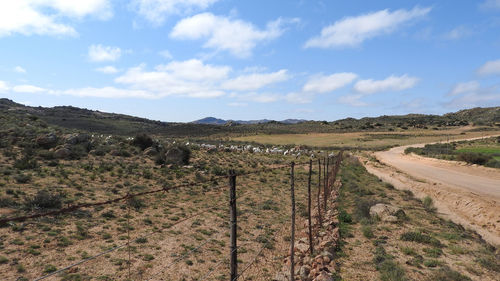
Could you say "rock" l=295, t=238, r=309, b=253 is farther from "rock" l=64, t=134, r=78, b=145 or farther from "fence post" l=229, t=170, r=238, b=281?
"rock" l=64, t=134, r=78, b=145

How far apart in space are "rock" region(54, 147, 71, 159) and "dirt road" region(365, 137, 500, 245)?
1096 inches

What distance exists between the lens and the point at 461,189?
21.7 metres

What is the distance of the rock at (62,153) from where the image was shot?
24.1 meters

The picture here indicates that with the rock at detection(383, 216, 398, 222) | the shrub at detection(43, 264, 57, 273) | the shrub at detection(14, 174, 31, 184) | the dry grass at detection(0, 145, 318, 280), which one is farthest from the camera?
the shrub at detection(14, 174, 31, 184)

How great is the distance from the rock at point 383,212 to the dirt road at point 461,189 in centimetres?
382

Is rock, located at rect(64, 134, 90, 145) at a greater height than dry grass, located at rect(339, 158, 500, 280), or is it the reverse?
rock, located at rect(64, 134, 90, 145)

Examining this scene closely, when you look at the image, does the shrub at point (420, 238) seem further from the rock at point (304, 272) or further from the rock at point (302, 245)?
the rock at point (304, 272)

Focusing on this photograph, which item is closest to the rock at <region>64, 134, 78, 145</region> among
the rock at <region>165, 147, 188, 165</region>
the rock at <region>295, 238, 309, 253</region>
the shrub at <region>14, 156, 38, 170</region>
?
the shrub at <region>14, 156, 38, 170</region>

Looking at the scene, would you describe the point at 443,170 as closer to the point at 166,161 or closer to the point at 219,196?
the point at 219,196

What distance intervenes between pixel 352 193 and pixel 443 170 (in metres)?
18.9

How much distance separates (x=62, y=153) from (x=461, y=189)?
105 ft

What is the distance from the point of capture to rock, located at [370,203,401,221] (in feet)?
44.4

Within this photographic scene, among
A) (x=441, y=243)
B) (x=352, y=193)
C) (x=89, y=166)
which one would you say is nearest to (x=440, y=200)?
(x=352, y=193)

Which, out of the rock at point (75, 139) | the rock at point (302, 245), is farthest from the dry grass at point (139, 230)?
the rock at point (75, 139)
